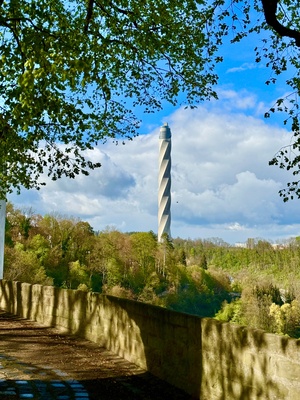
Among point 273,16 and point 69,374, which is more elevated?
point 273,16

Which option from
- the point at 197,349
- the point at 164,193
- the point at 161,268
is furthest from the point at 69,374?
the point at 164,193

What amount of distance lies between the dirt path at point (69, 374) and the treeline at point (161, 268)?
174ft

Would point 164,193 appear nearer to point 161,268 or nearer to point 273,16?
point 161,268

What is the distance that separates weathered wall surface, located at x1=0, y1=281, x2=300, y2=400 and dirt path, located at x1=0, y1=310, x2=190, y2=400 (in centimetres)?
25

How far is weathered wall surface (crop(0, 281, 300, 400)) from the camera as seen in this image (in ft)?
19.7

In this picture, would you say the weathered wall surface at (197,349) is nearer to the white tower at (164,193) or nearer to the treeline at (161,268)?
the treeline at (161,268)

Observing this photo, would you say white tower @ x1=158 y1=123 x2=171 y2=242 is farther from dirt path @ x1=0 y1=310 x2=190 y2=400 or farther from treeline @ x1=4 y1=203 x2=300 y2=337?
dirt path @ x1=0 y1=310 x2=190 y2=400

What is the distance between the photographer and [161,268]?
390 ft

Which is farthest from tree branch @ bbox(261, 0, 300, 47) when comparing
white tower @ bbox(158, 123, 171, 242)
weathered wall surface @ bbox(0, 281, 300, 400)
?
white tower @ bbox(158, 123, 171, 242)

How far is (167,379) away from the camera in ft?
27.6

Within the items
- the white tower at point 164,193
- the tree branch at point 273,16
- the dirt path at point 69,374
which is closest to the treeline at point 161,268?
the white tower at point 164,193

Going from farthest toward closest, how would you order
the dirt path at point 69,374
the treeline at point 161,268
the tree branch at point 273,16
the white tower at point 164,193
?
the white tower at point 164,193
the treeline at point 161,268
the tree branch at point 273,16
the dirt path at point 69,374

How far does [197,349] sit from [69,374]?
2.48 meters

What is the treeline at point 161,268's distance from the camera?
245ft
